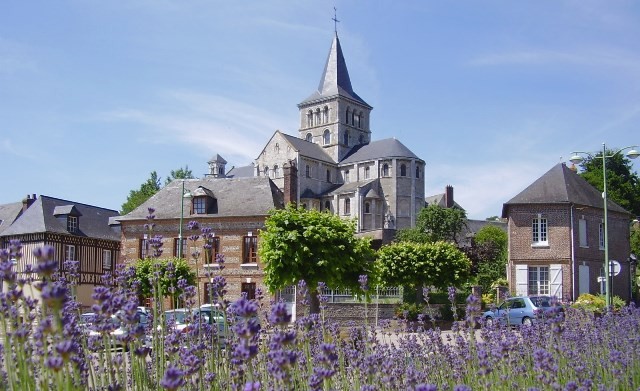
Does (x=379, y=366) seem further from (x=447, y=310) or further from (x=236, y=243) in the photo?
(x=236, y=243)

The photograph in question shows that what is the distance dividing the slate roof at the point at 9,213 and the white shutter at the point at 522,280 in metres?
24.1

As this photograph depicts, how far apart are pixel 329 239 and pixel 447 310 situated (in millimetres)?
7968

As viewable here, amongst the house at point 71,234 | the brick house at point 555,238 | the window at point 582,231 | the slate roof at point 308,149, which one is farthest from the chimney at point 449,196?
the house at point 71,234

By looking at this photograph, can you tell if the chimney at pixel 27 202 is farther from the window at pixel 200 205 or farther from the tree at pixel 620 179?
the tree at pixel 620 179

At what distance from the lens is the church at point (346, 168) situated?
217 ft

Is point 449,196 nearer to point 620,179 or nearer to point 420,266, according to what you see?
point 620,179

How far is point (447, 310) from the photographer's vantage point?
25.2m

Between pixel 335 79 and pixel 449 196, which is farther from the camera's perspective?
pixel 335 79

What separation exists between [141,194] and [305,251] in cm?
4061

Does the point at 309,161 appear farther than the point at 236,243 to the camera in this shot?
Yes

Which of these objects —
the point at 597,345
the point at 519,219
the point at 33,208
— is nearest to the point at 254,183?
the point at 33,208

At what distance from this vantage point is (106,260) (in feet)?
110

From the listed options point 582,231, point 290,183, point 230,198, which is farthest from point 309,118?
point 582,231

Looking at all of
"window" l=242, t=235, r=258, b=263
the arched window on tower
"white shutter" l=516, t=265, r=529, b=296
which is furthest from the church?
"white shutter" l=516, t=265, r=529, b=296
